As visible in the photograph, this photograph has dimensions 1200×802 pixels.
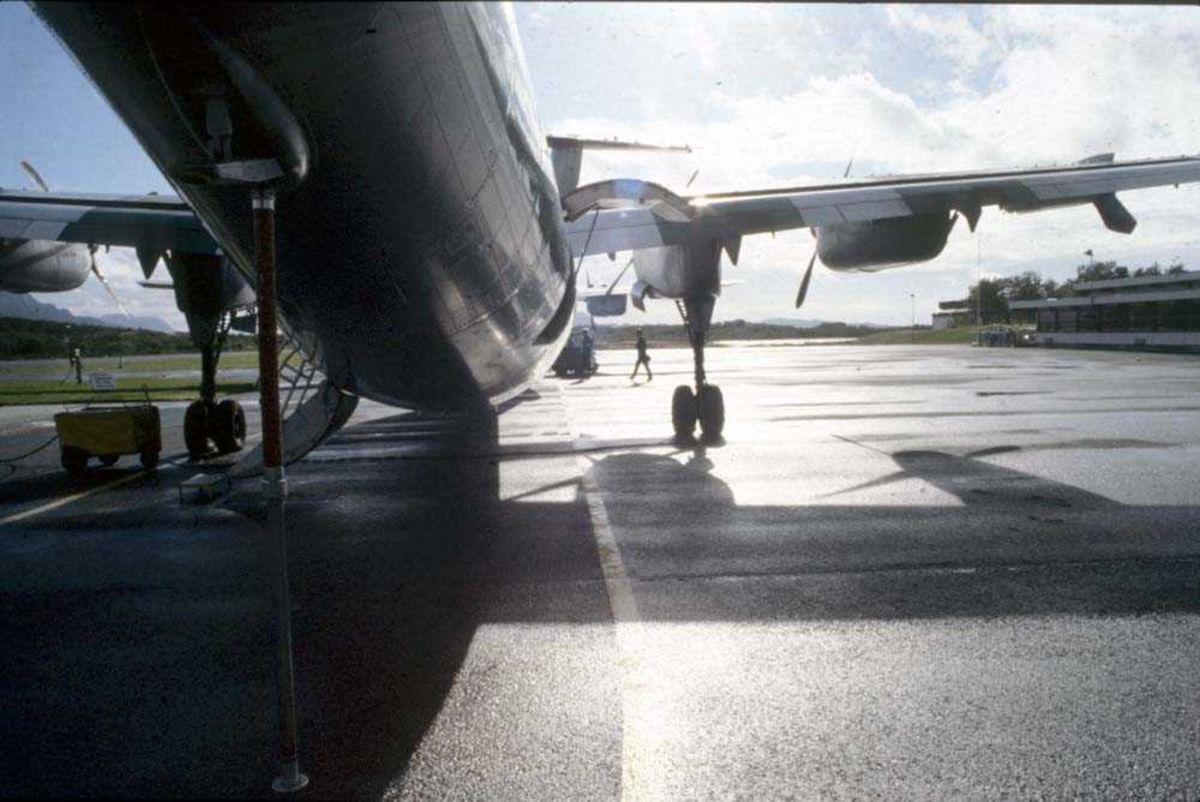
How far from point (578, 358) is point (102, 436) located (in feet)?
88.0

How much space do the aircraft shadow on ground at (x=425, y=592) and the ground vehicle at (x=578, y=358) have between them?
2829 centimetres

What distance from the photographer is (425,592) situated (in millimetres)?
5941

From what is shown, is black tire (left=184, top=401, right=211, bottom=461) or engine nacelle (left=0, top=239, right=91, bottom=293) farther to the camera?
black tire (left=184, top=401, right=211, bottom=461)

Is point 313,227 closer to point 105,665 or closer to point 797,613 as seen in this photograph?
point 105,665

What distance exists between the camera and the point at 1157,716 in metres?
3.83

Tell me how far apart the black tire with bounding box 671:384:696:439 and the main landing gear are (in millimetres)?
7409

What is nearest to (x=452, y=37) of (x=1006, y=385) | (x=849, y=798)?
(x=849, y=798)

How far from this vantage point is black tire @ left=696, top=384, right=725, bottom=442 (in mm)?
13875

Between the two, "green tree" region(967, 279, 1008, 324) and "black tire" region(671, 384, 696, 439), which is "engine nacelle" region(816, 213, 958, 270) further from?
"green tree" region(967, 279, 1008, 324)

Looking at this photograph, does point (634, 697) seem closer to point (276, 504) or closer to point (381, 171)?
point (276, 504)

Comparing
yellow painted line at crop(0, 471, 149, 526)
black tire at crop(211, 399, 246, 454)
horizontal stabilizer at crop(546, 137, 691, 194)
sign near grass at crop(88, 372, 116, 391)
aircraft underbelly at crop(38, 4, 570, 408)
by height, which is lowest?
yellow painted line at crop(0, 471, 149, 526)

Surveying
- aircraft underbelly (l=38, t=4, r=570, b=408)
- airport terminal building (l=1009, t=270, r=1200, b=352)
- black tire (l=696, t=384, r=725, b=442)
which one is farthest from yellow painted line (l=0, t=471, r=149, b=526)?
airport terminal building (l=1009, t=270, r=1200, b=352)

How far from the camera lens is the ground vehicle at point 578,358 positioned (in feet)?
126

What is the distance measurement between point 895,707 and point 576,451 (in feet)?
30.6
